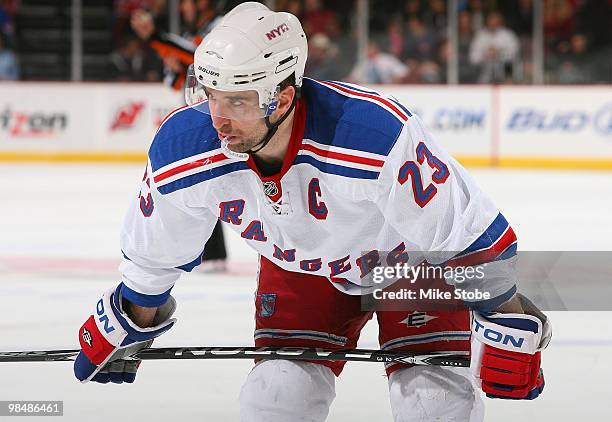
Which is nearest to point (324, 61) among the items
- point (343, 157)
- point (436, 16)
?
point (436, 16)

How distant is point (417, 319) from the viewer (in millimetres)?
2426

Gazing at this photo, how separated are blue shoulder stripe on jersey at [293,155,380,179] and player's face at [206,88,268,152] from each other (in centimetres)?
9

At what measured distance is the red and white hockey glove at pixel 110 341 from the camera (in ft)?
7.85

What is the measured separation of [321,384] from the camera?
240 centimetres

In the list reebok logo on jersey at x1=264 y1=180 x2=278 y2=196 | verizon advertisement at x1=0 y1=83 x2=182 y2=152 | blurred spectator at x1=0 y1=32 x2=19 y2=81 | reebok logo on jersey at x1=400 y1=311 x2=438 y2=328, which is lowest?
verizon advertisement at x1=0 y1=83 x2=182 y2=152

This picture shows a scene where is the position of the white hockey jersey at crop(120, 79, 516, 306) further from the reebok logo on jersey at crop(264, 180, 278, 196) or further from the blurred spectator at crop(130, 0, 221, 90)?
the blurred spectator at crop(130, 0, 221, 90)

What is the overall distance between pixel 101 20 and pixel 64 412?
29.7ft

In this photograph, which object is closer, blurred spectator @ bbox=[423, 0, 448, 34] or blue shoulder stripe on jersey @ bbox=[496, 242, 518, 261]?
blue shoulder stripe on jersey @ bbox=[496, 242, 518, 261]

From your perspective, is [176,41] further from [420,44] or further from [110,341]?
[420,44]

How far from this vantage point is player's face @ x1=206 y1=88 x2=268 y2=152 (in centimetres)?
209

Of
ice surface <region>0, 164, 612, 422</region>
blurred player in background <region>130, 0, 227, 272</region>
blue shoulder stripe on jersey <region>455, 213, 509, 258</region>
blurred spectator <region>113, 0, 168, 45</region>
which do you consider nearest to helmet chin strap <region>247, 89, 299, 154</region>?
blue shoulder stripe on jersey <region>455, 213, 509, 258</region>

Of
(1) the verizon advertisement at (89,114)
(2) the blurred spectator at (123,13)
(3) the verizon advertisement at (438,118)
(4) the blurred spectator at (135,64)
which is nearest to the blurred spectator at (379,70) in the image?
(3) the verizon advertisement at (438,118)

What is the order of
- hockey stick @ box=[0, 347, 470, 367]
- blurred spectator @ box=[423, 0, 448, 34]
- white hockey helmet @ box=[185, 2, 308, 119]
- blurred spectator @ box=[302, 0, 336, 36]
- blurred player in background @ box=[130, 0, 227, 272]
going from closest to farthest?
white hockey helmet @ box=[185, 2, 308, 119] → hockey stick @ box=[0, 347, 470, 367] → blurred player in background @ box=[130, 0, 227, 272] → blurred spectator @ box=[423, 0, 448, 34] → blurred spectator @ box=[302, 0, 336, 36]

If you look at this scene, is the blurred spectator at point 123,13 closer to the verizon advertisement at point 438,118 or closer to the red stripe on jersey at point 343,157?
the verizon advertisement at point 438,118
